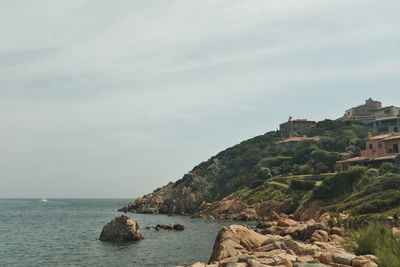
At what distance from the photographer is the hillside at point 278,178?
8294cm

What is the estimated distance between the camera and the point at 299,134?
17662 centimetres

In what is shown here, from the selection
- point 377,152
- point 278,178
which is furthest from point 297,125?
point 377,152

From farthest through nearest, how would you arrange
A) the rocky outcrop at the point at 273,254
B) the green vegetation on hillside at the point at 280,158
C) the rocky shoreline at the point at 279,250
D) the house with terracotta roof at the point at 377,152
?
the green vegetation on hillside at the point at 280,158 < the house with terracotta roof at the point at 377,152 < the rocky shoreline at the point at 279,250 < the rocky outcrop at the point at 273,254

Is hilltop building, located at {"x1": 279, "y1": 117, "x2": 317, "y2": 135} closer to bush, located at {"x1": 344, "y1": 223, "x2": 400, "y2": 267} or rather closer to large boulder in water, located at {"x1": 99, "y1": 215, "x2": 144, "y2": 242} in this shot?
large boulder in water, located at {"x1": 99, "y1": 215, "x2": 144, "y2": 242}

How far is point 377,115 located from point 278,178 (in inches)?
3057

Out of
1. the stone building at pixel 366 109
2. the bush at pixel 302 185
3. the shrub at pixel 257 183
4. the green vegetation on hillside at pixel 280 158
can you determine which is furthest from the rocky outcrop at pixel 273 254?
the stone building at pixel 366 109

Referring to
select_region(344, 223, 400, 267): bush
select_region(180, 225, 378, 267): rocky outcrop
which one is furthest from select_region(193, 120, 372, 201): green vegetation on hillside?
select_region(344, 223, 400, 267): bush

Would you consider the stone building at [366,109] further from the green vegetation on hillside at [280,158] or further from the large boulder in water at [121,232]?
the large boulder in water at [121,232]

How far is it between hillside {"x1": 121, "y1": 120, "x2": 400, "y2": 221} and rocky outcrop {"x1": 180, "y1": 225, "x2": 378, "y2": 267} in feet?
130

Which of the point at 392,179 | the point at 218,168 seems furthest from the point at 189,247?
the point at 218,168

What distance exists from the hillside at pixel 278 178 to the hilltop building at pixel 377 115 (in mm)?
6986

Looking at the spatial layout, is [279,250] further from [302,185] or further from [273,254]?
[302,185]

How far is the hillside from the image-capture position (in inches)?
3265

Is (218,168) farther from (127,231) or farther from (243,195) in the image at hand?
(127,231)
